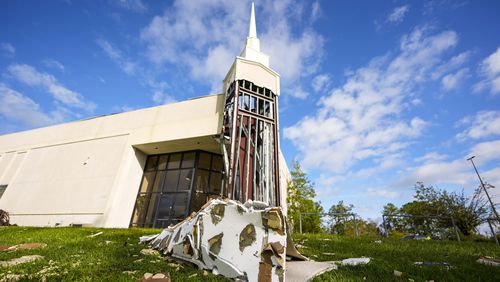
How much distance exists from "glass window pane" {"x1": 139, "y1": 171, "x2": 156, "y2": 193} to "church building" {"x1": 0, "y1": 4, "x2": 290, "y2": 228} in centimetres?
6

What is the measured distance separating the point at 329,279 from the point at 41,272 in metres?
3.47

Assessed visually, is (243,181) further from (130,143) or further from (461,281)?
(461,281)

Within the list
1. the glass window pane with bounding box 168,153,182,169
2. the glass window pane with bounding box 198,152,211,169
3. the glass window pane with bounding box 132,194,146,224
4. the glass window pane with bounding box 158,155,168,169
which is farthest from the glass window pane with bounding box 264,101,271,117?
the glass window pane with bounding box 132,194,146,224

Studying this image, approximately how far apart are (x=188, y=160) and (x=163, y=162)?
6.35 ft

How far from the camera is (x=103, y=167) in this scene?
14.3 meters

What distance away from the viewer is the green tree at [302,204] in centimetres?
1744

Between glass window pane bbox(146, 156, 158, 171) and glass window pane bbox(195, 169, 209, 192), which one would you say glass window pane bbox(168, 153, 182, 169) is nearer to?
glass window pane bbox(146, 156, 158, 171)

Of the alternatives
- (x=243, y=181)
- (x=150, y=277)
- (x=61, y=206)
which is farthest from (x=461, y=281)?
(x=61, y=206)

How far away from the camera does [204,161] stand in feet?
47.3

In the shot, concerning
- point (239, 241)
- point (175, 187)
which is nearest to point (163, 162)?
point (175, 187)

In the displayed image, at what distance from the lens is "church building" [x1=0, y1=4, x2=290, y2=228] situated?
1181 centimetres

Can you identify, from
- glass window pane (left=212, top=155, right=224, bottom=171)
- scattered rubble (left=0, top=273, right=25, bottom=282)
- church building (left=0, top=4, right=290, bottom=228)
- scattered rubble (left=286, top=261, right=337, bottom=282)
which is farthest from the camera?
glass window pane (left=212, top=155, right=224, bottom=171)

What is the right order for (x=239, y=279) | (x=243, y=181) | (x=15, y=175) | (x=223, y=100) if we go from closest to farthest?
(x=239, y=279) → (x=243, y=181) → (x=223, y=100) → (x=15, y=175)

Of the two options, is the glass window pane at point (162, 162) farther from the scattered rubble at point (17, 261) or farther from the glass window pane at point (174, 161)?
the scattered rubble at point (17, 261)
